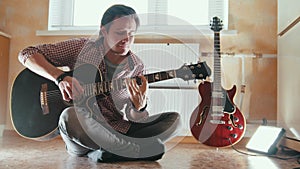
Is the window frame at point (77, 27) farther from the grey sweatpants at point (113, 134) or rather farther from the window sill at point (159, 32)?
the grey sweatpants at point (113, 134)

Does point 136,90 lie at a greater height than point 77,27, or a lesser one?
lesser

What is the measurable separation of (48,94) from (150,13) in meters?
1.00

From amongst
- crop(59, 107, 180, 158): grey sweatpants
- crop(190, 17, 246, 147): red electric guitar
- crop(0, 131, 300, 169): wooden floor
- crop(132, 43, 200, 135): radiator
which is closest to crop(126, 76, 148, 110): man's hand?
crop(59, 107, 180, 158): grey sweatpants

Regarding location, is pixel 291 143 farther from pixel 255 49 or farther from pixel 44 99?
pixel 44 99

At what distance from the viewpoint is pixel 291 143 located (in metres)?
1.33

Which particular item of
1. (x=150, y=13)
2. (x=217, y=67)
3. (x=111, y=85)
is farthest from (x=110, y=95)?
(x=150, y=13)

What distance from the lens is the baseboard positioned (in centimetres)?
126

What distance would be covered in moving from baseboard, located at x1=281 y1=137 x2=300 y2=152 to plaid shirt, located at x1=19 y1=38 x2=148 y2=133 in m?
0.63

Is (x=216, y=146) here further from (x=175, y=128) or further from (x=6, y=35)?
(x=6, y=35)

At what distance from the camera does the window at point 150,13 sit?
6.29 ft

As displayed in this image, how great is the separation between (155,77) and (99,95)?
8.6 inches

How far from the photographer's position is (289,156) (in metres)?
1.35

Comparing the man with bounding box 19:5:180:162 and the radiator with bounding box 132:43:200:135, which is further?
the radiator with bounding box 132:43:200:135

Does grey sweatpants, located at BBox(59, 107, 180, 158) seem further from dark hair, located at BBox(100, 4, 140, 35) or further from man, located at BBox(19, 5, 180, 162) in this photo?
dark hair, located at BBox(100, 4, 140, 35)
